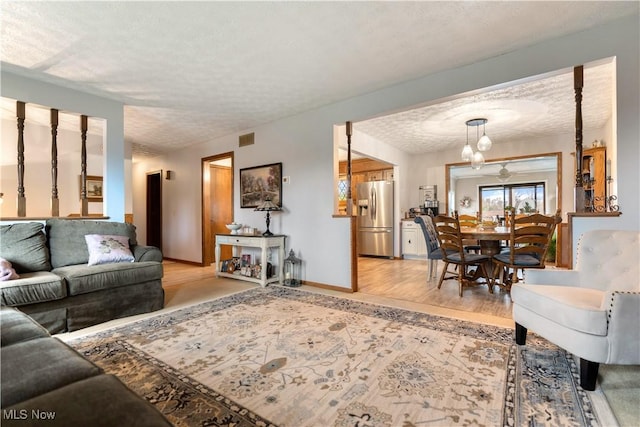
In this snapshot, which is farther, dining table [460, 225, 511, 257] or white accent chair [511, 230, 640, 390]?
dining table [460, 225, 511, 257]

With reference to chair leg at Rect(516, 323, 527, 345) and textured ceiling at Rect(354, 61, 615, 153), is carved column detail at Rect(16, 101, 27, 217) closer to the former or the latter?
textured ceiling at Rect(354, 61, 615, 153)

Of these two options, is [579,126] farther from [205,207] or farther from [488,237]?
[205,207]

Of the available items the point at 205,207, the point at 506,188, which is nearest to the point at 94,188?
the point at 205,207

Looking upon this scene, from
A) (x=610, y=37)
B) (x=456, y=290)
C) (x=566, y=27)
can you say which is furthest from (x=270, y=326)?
(x=610, y=37)

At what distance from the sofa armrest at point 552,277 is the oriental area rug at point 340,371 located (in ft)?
1.48

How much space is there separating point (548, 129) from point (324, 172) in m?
4.14

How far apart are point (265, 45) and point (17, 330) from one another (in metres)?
2.46

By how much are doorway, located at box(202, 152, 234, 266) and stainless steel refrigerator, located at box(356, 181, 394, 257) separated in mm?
3007

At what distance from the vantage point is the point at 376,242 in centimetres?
675

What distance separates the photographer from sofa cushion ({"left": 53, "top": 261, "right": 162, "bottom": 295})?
8.21 feet

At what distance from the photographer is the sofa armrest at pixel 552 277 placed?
2170 mm

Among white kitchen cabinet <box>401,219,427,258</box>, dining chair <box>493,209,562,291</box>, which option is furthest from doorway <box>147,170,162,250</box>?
dining chair <box>493,209,562,291</box>

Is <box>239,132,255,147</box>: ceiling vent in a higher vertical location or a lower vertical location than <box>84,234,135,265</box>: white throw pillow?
higher

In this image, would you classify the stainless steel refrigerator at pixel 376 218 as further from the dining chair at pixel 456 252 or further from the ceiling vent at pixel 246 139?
the ceiling vent at pixel 246 139
